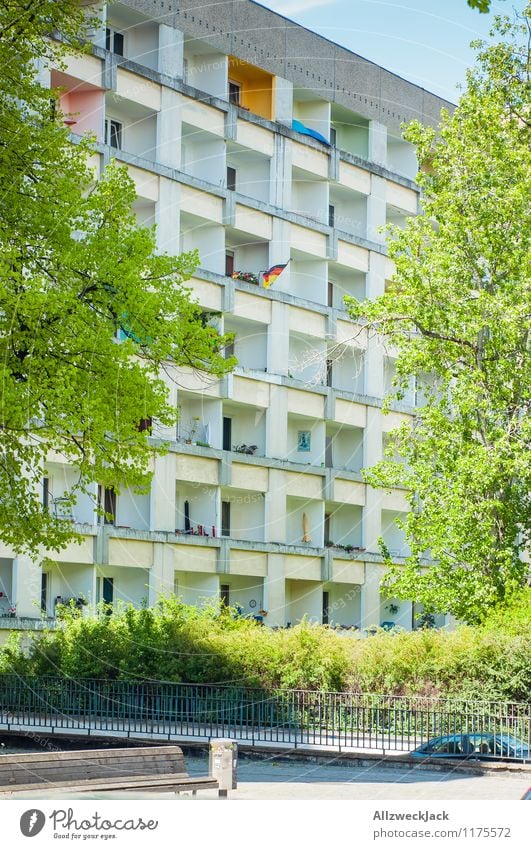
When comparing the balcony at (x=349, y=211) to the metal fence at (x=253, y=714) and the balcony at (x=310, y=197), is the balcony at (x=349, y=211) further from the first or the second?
the metal fence at (x=253, y=714)

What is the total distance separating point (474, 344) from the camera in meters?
29.2

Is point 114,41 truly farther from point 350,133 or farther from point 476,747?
point 476,747

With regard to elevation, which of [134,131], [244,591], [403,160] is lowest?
[244,591]

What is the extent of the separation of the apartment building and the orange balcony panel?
0.07 m

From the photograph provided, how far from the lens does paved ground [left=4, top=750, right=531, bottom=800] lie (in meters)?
15.8

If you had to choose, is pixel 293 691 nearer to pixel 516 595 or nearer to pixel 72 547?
pixel 516 595

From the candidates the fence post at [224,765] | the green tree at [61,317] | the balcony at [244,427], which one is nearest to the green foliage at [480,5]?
the fence post at [224,765]

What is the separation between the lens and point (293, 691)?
24.3 meters

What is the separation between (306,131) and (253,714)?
2554 centimetres

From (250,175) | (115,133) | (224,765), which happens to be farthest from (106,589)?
(224,765)

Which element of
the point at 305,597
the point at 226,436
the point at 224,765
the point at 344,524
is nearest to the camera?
the point at 224,765

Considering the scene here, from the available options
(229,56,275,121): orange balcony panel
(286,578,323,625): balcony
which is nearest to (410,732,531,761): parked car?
(286,578,323,625): balcony

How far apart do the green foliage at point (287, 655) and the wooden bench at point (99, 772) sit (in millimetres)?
10992

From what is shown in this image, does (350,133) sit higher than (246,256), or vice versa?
(350,133)
